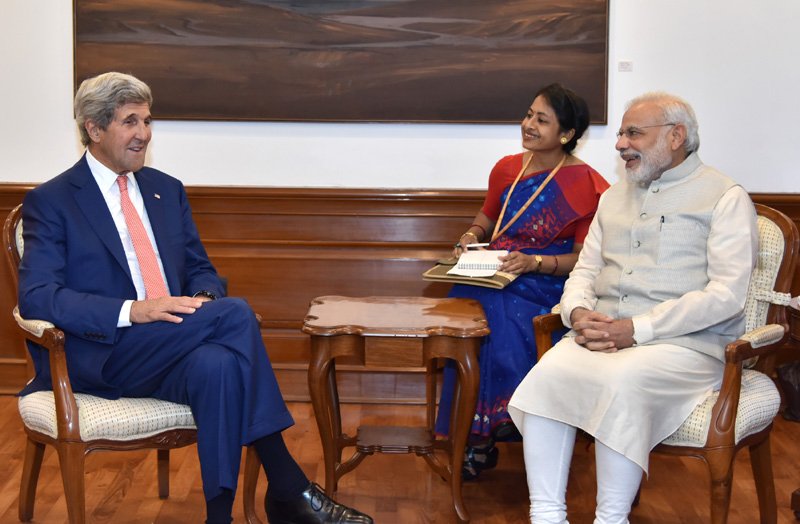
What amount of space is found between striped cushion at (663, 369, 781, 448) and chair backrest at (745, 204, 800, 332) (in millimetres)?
253

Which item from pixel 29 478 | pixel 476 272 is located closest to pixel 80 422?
pixel 29 478

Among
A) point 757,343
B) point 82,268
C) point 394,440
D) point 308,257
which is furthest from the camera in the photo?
point 308,257

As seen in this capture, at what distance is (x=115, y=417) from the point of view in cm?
304

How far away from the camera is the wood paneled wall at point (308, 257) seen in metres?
4.95

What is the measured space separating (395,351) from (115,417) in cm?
89

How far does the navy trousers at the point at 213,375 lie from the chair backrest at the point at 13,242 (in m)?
0.54

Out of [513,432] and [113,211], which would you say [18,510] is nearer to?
[113,211]

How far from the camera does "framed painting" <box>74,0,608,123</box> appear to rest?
4.72 m

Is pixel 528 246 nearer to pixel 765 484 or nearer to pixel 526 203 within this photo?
pixel 526 203

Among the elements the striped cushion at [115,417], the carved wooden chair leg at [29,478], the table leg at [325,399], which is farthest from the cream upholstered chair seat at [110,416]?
the table leg at [325,399]

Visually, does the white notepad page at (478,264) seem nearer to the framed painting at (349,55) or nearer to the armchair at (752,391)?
the armchair at (752,391)

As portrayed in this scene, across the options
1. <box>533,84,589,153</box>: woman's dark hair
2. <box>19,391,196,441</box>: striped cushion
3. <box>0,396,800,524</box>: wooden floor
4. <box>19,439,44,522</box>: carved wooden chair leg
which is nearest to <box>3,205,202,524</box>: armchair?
<box>19,391,196,441</box>: striped cushion

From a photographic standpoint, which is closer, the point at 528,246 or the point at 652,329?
the point at 652,329

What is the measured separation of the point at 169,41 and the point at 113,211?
1631mm
